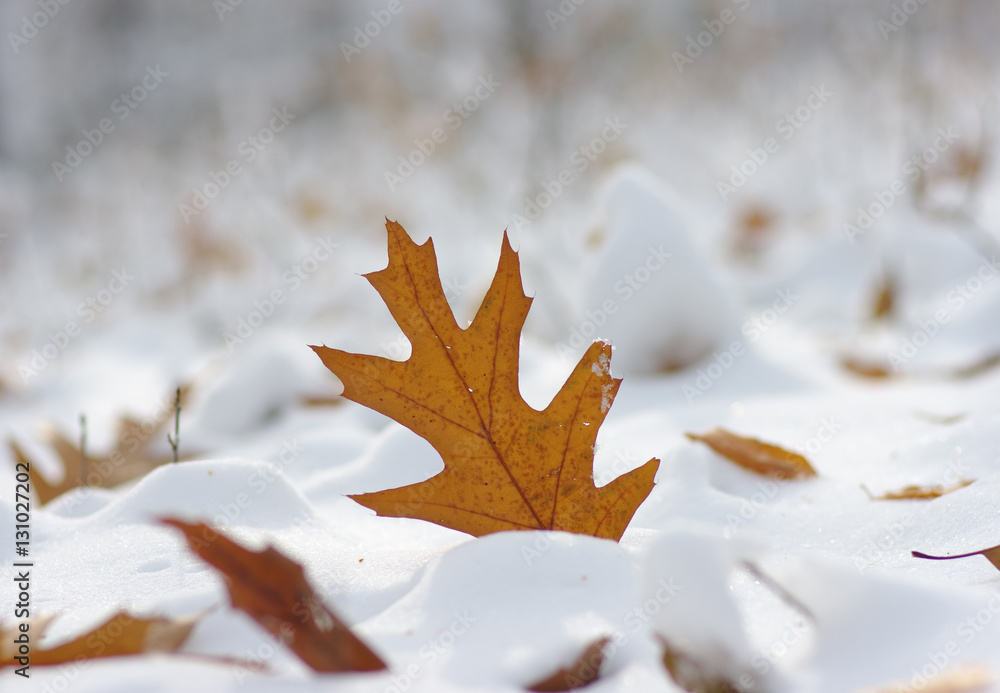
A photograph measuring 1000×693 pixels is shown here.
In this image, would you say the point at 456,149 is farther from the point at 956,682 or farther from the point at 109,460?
the point at 956,682

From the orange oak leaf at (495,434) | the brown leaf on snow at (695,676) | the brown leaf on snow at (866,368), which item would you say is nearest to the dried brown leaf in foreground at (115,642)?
the orange oak leaf at (495,434)

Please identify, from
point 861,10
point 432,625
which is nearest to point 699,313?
point 432,625

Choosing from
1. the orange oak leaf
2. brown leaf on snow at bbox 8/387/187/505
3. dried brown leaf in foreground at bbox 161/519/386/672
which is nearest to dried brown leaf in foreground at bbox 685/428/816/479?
the orange oak leaf

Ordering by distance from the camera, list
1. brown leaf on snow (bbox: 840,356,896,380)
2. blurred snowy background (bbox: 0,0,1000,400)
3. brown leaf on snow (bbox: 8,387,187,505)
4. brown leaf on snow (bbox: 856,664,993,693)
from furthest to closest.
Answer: blurred snowy background (bbox: 0,0,1000,400) < brown leaf on snow (bbox: 840,356,896,380) < brown leaf on snow (bbox: 8,387,187,505) < brown leaf on snow (bbox: 856,664,993,693)

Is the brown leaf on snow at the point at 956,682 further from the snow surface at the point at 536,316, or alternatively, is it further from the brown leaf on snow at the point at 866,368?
the brown leaf on snow at the point at 866,368

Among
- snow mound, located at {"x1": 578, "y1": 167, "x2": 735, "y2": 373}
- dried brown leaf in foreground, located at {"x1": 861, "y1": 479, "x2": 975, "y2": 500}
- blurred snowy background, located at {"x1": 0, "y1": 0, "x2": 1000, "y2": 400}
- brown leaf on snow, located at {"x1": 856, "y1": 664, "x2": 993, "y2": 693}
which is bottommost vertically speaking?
brown leaf on snow, located at {"x1": 856, "y1": 664, "x2": 993, "y2": 693}

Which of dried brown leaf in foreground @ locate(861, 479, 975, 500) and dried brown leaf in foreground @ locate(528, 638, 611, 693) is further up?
dried brown leaf in foreground @ locate(861, 479, 975, 500)

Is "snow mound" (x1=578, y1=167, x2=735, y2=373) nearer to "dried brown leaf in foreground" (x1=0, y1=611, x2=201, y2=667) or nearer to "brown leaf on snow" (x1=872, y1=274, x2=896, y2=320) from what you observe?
"brown leaf on snow" (x1=872, y1=274, x2=896, y2=320)
